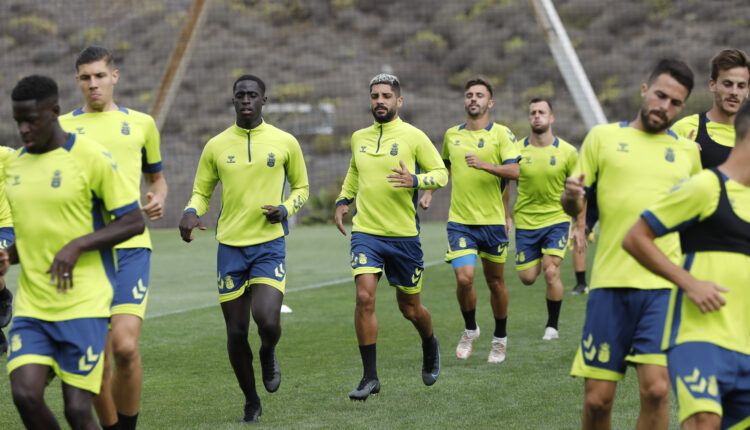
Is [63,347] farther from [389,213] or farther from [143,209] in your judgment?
[389,213]

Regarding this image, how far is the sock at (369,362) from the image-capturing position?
937cm

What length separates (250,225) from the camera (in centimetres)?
881

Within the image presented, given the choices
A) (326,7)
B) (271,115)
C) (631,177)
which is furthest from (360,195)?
(326,7)

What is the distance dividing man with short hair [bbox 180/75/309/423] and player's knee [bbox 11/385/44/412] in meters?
3.04

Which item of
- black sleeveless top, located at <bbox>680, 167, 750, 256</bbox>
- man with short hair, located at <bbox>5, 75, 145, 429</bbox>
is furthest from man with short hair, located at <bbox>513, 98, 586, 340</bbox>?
man with short hair, located at <bbox>5, 75, 145, 429</bbox>

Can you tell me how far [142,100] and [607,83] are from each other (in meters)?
18.1

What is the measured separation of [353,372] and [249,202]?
89.7 inches

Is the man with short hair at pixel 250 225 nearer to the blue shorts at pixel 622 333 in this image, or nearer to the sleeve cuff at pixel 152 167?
the sleeve cuff at pixel 152 167

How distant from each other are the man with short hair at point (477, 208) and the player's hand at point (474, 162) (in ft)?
1.58

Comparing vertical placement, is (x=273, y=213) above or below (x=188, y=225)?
above

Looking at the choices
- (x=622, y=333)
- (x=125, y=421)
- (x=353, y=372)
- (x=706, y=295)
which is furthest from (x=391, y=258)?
(x=706, y=295)

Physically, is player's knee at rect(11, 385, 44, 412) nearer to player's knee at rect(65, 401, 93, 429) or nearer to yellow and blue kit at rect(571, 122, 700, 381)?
player's knee at rect(65, 401, 93, 429)

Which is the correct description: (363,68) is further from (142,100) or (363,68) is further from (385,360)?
(385,360)

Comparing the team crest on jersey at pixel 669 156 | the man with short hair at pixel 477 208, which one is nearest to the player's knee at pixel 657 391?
the team crest on jersey at pixel 669 156
